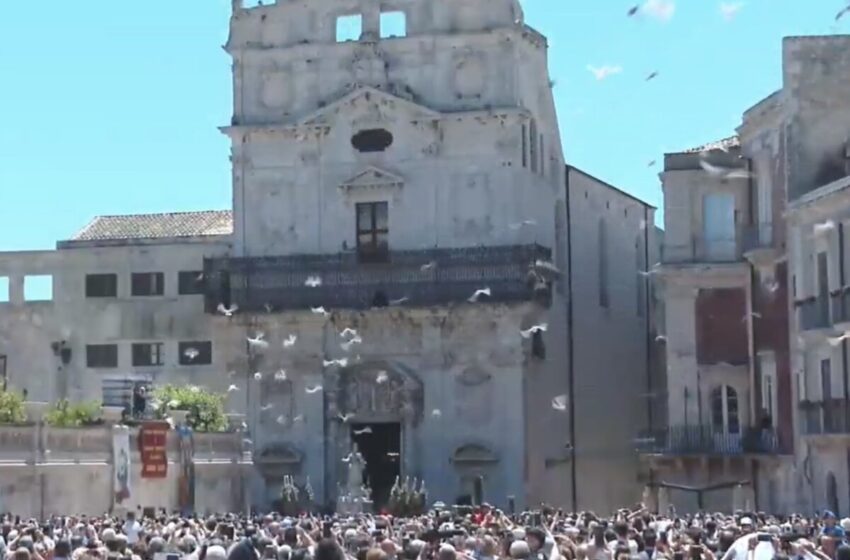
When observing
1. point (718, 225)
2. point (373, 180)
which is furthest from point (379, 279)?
point (718, 225)

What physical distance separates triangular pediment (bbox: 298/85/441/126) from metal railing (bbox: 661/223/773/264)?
32.4 feet

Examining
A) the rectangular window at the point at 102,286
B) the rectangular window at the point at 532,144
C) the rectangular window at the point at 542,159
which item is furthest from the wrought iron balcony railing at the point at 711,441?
the rectangular window at the point at 102,286

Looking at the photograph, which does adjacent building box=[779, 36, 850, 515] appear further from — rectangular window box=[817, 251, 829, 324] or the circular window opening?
the circular window opening

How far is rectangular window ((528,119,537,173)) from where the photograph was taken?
6431cm

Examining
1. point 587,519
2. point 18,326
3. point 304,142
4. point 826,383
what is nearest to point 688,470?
point 826,383

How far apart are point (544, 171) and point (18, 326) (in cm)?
1854

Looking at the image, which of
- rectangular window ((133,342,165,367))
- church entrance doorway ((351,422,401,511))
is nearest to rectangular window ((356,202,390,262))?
church entrance doorway ((351,422,401,511))

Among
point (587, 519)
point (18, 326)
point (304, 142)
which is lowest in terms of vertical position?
point (587, 519)

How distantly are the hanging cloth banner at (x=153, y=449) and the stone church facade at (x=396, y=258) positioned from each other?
27.4ft

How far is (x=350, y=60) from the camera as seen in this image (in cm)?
6431

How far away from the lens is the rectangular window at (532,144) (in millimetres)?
64312

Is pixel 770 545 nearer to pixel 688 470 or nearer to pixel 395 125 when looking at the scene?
pixel 688 470

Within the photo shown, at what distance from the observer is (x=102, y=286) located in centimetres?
7088

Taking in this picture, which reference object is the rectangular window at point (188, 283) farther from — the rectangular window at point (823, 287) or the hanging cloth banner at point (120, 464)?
the rectangular window at point (823, 287)
